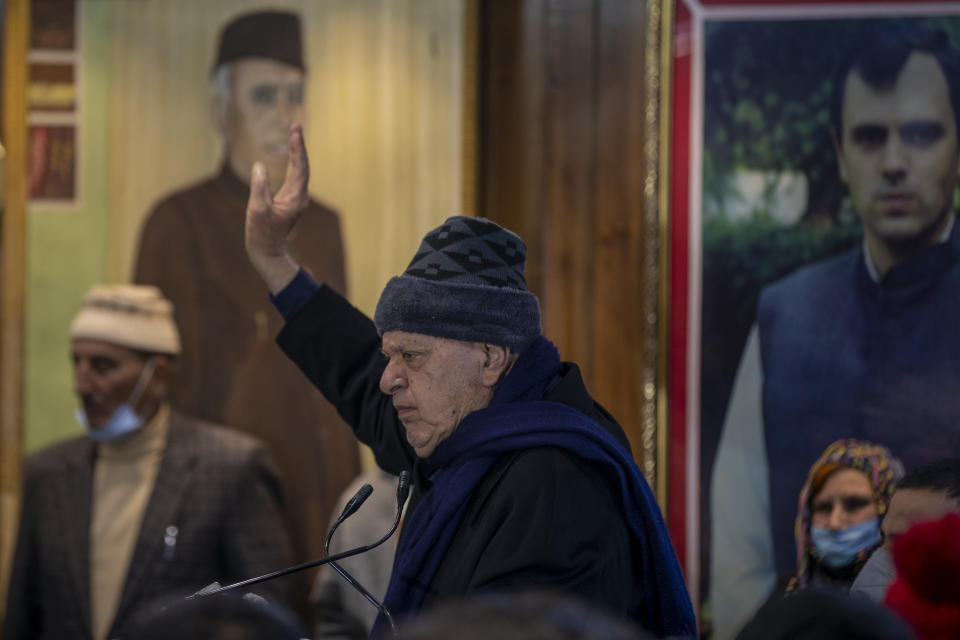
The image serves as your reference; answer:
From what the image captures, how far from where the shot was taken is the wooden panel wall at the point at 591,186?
3482 millimetres

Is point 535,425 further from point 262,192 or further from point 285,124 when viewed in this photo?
point 285,124

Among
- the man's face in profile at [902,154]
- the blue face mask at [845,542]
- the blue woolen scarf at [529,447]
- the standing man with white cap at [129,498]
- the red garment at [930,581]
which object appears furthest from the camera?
the standing man with white cap at [129,498]

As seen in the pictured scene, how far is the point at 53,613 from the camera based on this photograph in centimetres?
342

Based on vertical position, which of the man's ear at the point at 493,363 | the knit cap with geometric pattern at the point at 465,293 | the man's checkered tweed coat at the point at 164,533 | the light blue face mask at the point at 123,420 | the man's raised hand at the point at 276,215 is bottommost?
the man's checkered tweed coat at the point at 164,533

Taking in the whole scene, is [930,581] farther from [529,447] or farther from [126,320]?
[126,320]

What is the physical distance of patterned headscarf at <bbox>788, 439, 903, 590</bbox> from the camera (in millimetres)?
3049

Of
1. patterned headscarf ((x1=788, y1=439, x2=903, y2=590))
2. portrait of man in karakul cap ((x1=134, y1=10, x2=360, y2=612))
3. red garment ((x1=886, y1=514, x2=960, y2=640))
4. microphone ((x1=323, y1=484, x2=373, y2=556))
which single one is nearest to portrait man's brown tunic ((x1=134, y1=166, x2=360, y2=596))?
portrait of man in karakul cap ((x1=134, y1=10, x2=360, y2=612))

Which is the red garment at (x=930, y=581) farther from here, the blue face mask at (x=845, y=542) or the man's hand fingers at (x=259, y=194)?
the blue face mask at (x=845, y=542)

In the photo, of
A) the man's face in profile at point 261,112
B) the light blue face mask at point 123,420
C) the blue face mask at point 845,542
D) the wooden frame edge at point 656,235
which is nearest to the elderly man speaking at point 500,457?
the blue face mask at point 845,542

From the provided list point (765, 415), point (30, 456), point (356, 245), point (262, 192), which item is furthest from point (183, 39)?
point (765, 415)

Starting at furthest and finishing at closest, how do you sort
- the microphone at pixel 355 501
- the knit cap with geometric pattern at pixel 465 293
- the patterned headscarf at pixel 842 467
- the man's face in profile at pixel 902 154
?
the man's face in profile at pixel 902 154 < the patterned headscarf at pixel 842 467 < the knit cap with geometric pattern at pixel 465 293 < the microphone at pixel 355 501

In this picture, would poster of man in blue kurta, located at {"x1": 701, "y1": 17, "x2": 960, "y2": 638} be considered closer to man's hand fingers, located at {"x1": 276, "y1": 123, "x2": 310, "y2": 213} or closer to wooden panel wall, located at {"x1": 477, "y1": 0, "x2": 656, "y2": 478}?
wooden panel wall, located at {"x1": 477, "y1": 0, "x2": 656, "y2": 478}

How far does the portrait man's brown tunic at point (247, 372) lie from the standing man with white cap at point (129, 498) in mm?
74

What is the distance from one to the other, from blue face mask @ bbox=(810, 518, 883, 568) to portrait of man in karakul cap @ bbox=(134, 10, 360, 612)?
1.48 meters
